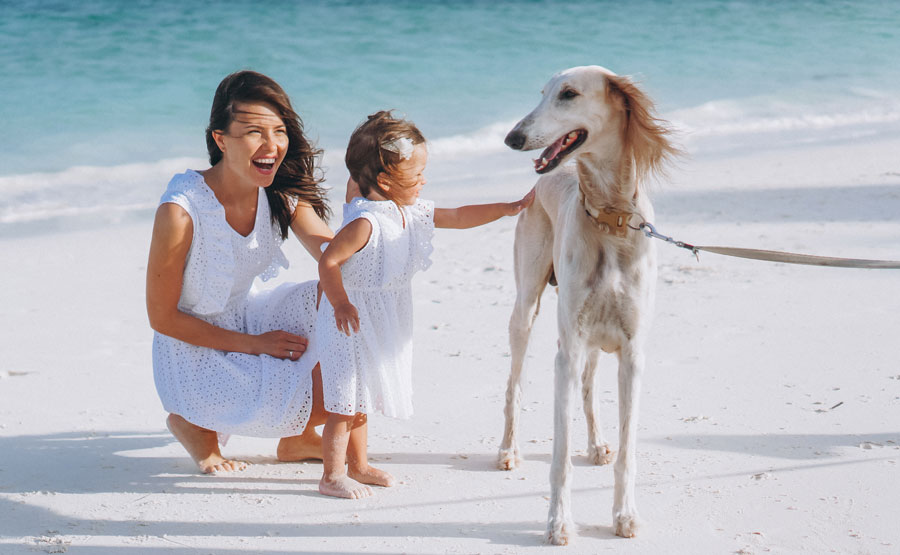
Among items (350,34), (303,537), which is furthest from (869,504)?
(350,34)

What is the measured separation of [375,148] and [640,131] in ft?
3.21

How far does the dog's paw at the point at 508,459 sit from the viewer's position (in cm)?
403

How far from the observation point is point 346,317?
3479 millimetres

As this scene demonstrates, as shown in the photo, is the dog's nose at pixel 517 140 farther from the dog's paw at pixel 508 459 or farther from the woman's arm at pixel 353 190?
the dog's paw at pixel 508 459

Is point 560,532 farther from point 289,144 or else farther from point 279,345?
point 289,144

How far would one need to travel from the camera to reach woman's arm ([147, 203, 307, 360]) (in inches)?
151

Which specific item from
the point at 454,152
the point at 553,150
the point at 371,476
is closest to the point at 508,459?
the point at 371,476

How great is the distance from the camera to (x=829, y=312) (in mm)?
5676

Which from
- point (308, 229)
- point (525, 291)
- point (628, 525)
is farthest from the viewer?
point (308, 229)

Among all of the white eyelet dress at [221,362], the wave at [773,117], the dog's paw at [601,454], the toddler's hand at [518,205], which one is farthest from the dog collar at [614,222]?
the wave at [773,117]

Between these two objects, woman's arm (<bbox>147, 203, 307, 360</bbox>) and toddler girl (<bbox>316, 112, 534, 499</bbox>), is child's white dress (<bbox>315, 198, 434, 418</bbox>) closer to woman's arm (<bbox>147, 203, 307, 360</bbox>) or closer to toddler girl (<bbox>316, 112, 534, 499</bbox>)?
toddler girl (<bbox>316, 112, 534, 499</bbox>)

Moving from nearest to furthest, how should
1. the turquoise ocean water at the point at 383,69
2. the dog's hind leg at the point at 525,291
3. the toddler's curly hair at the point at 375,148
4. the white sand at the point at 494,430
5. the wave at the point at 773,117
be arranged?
1. the white sand at the point at 494,430
2. the toddler's curly hair at the point at 375,148
3. the dog's hind leg at the point at 525,291
4. the turquoise ocean water at the point at 383,69
5. the wave at the point at 773,117

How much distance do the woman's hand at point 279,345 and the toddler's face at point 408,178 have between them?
72 cm

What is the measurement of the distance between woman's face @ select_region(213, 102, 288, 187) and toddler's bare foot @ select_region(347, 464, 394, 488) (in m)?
1.19
